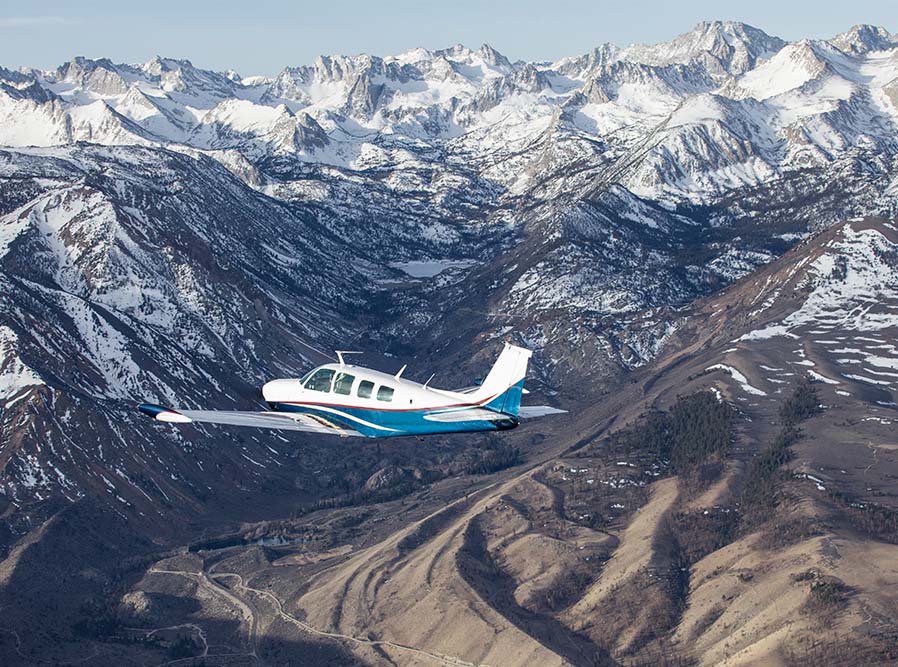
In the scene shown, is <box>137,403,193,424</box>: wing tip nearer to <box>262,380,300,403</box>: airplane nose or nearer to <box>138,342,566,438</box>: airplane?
<box>138,342,566,438</box>: airplane

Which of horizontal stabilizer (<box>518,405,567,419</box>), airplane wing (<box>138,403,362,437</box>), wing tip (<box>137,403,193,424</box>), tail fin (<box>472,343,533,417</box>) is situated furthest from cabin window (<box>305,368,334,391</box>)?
horizontal stabilizer (<box>518,405,567,419</box>)

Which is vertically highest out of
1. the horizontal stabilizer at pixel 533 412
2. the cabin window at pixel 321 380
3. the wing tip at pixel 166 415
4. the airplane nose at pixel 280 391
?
the cabin window at pixel 321 380

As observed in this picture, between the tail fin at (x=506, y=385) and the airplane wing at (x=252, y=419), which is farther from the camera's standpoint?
the tail fin at (x=506, y=385)

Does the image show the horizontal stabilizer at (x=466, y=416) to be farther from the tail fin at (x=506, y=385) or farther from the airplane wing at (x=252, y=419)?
the airplane wing at (x=252, y=419)

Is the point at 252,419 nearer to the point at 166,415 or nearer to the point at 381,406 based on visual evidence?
the point at 166,415

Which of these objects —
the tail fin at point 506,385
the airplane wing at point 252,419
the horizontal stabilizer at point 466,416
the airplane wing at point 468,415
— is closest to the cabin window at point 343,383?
the airplane wing at point 252,419

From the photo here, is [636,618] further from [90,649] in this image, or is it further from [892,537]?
[90,649]

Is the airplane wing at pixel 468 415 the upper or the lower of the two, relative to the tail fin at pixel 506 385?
lower
